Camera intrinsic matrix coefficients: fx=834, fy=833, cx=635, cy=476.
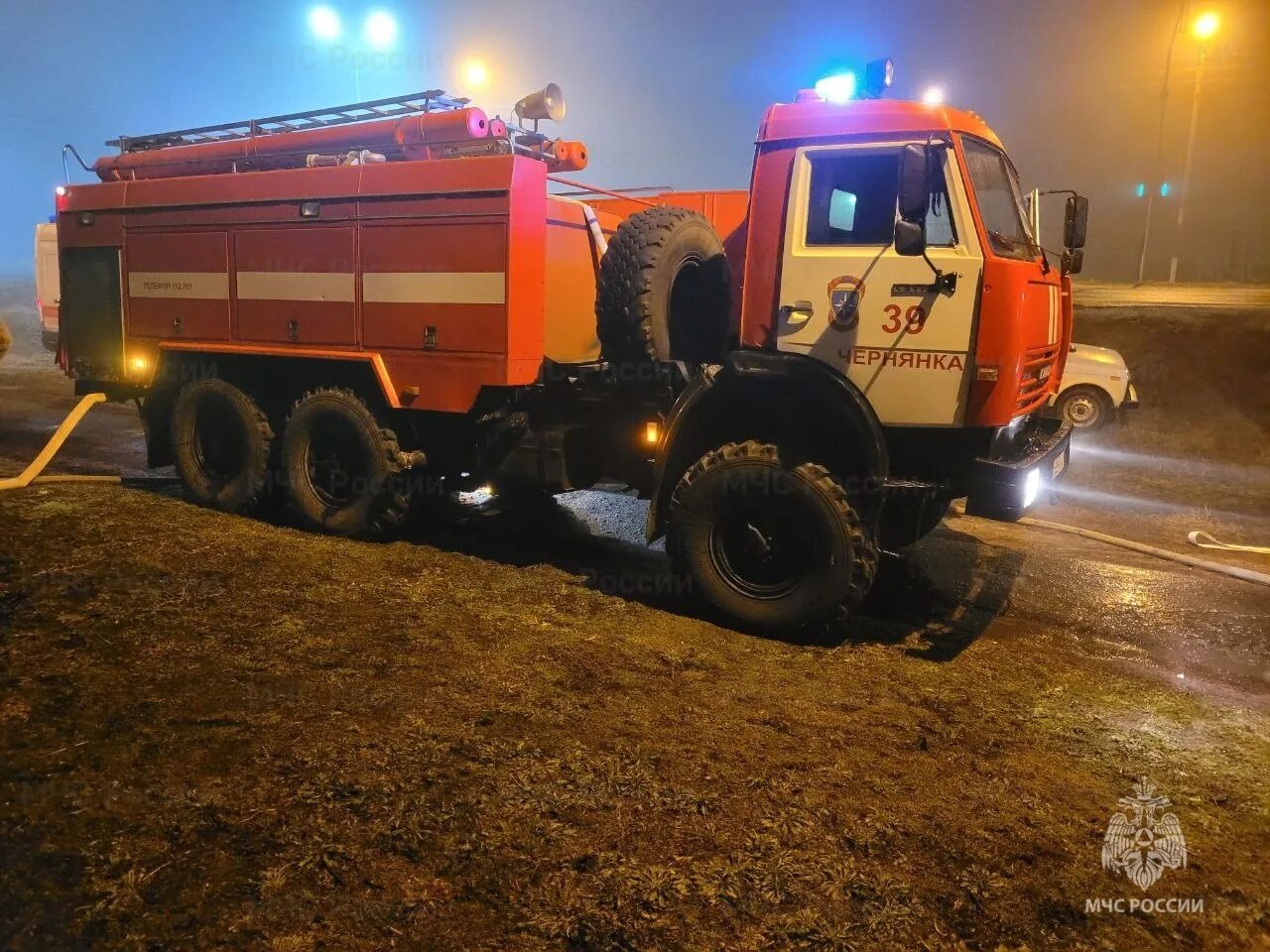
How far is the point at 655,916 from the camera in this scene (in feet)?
8.40

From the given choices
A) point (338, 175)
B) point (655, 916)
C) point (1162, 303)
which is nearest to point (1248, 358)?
point (1162, 303)

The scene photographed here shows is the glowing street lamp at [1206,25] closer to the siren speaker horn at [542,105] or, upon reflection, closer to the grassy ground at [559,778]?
the siren speaker horn at [542,105]

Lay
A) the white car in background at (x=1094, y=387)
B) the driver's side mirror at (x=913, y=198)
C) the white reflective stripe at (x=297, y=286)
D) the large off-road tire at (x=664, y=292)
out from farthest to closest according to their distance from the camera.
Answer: the white car in background at (x=1094, y=387), the white reflective stripe at (x=297, y=286), the large off-road tire at (x=664, y=292), the driver's side mirror at (x=913, y=198)

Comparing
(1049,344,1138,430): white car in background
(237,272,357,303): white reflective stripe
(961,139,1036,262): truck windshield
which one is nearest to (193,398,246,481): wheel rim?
(237,272,357,303): white reflective stripe

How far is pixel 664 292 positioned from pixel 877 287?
4.37ft

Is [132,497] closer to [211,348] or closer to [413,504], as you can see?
[211,348]

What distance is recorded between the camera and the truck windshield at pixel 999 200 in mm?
4500

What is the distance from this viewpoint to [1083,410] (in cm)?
1266

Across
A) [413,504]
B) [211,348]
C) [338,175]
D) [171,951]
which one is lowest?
[171,951]

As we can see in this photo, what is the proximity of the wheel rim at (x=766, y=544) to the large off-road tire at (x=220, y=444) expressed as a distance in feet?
13.2

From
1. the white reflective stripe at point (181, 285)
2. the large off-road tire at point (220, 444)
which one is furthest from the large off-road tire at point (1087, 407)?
the white reflective stripe at point (181, 285)

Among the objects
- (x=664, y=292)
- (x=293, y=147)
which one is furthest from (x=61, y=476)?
(x=664, y=292)

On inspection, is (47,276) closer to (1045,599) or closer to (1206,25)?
(1045,599)

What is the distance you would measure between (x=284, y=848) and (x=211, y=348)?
16.9 ft
